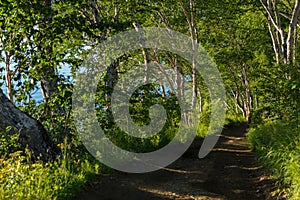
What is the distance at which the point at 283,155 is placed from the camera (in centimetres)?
743

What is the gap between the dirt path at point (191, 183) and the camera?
680cm

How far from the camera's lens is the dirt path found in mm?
6805

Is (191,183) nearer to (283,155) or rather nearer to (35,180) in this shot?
(283,155)

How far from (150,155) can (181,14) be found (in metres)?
13.4

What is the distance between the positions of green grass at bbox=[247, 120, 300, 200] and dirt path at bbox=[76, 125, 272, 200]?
326mm

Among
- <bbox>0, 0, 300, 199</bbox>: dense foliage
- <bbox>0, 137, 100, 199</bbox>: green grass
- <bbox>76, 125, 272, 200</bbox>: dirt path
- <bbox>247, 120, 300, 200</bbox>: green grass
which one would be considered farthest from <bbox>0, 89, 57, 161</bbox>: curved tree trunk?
<bbox>247, 120, 300, 200</bbox>: green grass

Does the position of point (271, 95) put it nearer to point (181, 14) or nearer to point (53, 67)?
point (53, 67)

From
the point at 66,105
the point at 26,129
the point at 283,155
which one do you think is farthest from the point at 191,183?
the point at 26,129

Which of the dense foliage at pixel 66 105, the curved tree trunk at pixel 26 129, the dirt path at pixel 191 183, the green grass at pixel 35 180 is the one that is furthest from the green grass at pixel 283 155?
the curved tree trunk at pixel 26 129

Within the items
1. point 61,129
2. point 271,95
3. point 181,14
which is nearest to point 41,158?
point 61,129

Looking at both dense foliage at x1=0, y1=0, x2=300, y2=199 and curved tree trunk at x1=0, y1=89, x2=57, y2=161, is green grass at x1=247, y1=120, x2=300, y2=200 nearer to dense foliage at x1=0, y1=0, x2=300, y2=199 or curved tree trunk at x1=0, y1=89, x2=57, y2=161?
dense foliage at x1=0, y1=0, x2=300, y2=199

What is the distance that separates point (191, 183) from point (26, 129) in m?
3.68

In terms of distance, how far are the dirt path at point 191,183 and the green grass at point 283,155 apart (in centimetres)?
33

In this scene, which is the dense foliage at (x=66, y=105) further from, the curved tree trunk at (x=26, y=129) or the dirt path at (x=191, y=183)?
the dirt path at (x=191, y=183)
